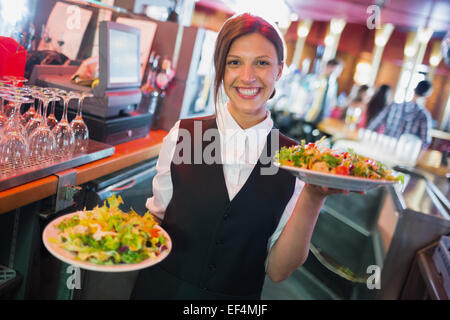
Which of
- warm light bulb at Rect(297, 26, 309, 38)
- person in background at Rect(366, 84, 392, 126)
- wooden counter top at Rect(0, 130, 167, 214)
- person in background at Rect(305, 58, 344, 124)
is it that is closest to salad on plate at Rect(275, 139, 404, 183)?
wooden counter top at Rect(0, 130, 167, 214)

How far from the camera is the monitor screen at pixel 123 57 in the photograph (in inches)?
75.6

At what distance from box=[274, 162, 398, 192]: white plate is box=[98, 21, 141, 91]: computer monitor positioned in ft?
4.06

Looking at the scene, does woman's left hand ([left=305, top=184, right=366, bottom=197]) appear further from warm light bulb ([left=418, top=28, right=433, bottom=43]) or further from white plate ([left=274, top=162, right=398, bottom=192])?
warm light bulb ([left=418, top=28, right=433, bottom=43])

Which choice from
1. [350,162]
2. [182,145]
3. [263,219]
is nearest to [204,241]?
[263,219]

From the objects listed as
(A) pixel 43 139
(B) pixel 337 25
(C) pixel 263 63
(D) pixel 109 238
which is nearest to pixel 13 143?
(A) pixel 43 139

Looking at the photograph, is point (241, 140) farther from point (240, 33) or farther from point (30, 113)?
point (30, 113)

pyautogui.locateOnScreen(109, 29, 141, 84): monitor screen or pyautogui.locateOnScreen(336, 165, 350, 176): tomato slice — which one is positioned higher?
pyautogui.locateOnScreen(109, 29, 141, 84): monitor screen

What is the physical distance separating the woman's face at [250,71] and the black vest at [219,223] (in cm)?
17

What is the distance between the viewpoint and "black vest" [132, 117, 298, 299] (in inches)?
50.4

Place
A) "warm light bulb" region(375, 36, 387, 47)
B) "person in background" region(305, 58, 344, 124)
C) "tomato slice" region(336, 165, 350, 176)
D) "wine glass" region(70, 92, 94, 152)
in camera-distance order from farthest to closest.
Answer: "warm light bulb" region(375, 36, 387, 47)
"person in background" region(305, 58, 344, 124)
"wine glass" region(70, 92, 94, 152)
"tomato slice" region(336, 165, 350, 176)

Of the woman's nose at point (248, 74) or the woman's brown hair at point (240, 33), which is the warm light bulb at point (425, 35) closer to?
the woman's brown hair at point (240, 33)

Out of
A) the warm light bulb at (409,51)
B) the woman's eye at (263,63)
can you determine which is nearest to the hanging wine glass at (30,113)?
the woman's eye at (263,63)

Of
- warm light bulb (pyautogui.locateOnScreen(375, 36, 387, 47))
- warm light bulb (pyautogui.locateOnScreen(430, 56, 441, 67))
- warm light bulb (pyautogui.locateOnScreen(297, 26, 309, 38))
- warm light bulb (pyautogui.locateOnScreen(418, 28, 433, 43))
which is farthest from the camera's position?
warm light bulb (pyautogui.locateOnScreen(297, 26, 309, 38))

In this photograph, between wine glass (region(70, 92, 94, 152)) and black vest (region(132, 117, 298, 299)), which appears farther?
wine glass (region(70, 92, 94, 152))
